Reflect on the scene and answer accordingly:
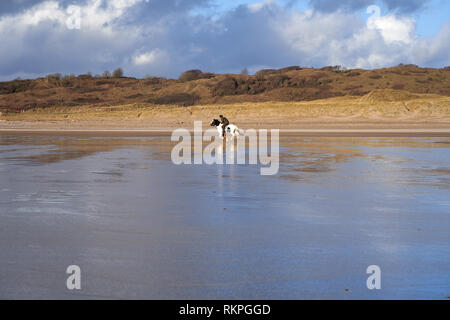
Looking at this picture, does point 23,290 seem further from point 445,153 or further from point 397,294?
point 445,153

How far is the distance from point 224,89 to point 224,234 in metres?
72.4

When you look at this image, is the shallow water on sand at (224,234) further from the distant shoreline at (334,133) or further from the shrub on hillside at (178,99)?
the shrub on hillside at (178,99)

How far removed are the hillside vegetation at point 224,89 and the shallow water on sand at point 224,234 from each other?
56.6 meters

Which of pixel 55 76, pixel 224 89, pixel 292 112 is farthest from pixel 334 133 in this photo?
pixel 55 76

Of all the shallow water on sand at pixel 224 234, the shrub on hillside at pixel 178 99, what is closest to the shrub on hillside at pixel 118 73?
the shrub on hillside at pixel 178 99

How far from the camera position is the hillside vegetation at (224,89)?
245 feet

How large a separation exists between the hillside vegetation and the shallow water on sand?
56.6 meters

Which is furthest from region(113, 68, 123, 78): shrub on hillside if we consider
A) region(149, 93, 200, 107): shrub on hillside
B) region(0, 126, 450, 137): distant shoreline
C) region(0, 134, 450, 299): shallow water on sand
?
region(0, 134, 450, 299): shallow water on sand

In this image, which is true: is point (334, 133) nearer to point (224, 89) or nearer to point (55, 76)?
point (224, 89)

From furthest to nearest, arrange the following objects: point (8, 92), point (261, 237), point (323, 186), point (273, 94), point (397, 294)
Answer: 1. point (8, 92)
2. point (273, 94)
3. point (323, 186)
4. point (261, 237)
5. point (397, 294)

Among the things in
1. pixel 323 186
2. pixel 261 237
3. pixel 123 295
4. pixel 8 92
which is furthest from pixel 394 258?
pixel 8 92

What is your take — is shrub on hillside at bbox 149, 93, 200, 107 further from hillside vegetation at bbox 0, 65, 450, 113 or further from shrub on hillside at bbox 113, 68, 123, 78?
shrub on hillside at bbox 113, 68, 123, 78
